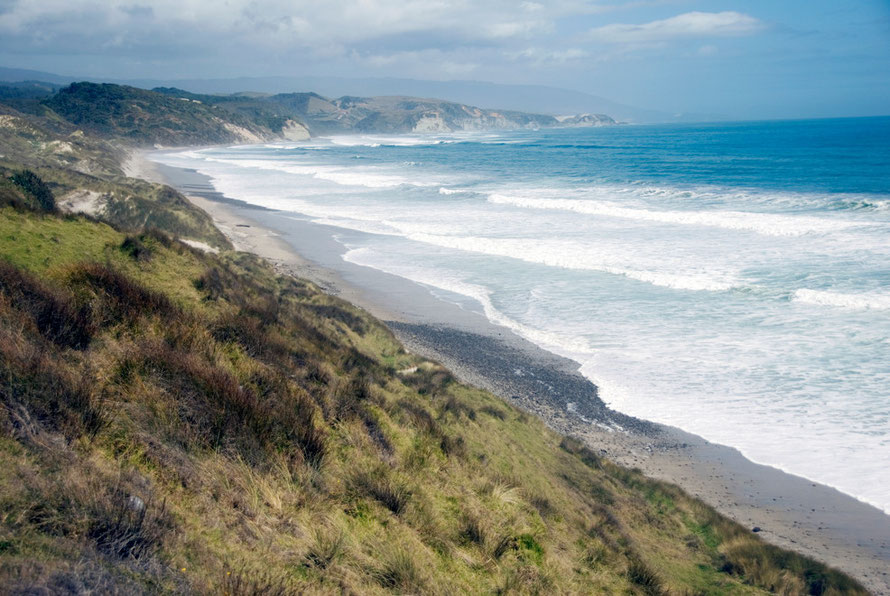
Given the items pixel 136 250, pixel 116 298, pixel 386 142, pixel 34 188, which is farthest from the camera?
pixel 386 142

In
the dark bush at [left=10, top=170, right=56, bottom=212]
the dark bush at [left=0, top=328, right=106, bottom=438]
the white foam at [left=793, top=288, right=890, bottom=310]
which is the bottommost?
the white foam at [left=793, top=288, right=890, bottom=310]

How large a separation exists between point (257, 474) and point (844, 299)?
21.4 metres

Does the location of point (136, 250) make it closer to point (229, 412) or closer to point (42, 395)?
point (229, 412)

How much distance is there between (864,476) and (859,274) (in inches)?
602

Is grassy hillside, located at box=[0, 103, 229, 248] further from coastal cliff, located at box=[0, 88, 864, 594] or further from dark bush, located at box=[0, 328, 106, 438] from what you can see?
dark bush, located at box=[0, 328, 106, 438]

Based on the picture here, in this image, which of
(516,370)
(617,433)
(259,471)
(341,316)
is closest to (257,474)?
(259,471)

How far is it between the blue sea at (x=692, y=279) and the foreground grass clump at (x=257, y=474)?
418cm

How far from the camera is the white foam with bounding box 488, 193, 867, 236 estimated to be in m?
31.5

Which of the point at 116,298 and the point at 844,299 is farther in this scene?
the point at 844,299

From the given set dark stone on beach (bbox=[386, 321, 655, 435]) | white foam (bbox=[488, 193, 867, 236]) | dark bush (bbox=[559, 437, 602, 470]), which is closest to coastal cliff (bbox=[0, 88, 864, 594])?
dark bush (bbox=[559, 437, 602, 470])

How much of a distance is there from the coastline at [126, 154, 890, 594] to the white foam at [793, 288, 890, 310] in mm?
10512

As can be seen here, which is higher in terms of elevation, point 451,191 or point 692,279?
point 451,191

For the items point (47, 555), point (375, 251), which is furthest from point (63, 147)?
point (47, 555)

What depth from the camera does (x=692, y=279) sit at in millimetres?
22719
